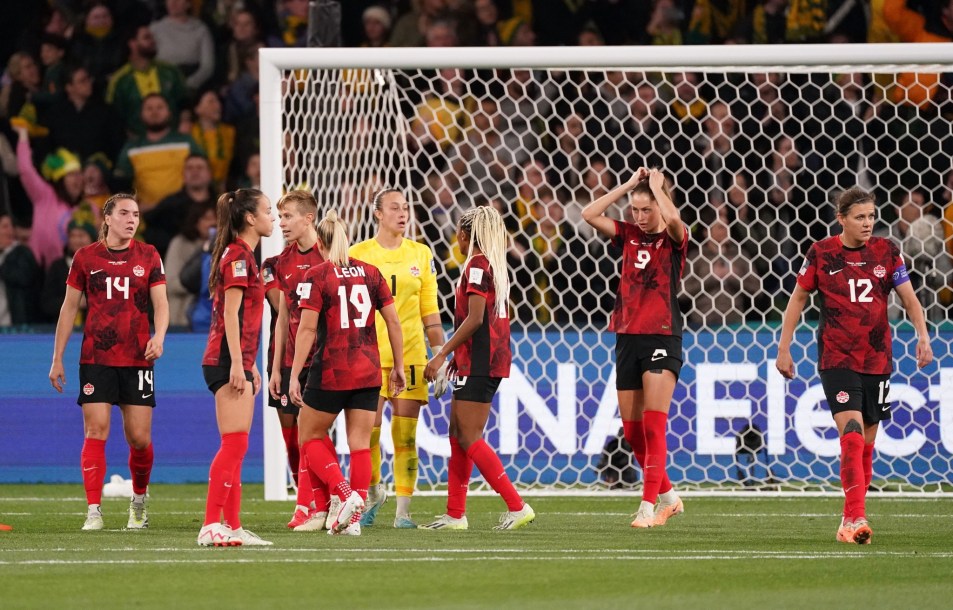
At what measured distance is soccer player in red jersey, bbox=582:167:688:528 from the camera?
8.79 metres

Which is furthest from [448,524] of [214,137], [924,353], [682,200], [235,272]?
[214,137]

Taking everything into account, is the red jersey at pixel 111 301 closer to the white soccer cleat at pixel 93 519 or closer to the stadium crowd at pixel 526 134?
the white soccer cleat at pixel 93 519

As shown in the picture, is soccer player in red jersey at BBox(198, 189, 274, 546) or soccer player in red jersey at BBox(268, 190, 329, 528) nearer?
soccer player in red jersey at BBox(198, 189, 274, 546)

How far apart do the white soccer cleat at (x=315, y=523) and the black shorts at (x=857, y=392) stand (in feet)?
9.34

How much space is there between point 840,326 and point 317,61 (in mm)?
4717

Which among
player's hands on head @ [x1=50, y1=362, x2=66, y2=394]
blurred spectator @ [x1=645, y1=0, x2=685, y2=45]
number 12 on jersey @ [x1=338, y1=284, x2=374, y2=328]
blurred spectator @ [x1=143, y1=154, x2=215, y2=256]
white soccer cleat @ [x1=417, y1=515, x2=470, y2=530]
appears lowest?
white soccer cleat @ [x1=417, y1=515, x2=470, y2=530]

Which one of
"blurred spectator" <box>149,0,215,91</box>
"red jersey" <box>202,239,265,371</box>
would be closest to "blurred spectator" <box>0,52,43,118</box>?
"blurred spectator" <box>149,0,215,91</box>

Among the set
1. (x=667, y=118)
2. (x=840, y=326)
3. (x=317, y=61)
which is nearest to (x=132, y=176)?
(x=317, y=61)

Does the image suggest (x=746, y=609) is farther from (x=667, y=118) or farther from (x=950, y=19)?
(x=950, y=19)

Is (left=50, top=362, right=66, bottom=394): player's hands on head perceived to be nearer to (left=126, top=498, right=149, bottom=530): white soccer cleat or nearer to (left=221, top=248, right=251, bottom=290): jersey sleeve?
(left=126, top=498, right=149, bottom=530): white soccer cleat

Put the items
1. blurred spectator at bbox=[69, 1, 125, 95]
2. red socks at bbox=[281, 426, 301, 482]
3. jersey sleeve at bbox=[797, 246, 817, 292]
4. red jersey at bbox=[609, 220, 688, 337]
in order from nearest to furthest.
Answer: jersey sleeve at bbox=[797, 246, 817, 292], red jersey at bbox=[609, 220, 688, 337], red socks at bbox=[281, 426, 301, 482], blurred spectator at bbox=[69, 1, 125, 95]

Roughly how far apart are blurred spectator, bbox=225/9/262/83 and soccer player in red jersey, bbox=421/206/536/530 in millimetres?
7291

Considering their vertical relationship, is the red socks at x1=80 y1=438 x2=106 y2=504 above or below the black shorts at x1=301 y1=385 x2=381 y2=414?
below

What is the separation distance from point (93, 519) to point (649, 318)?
3368mm
